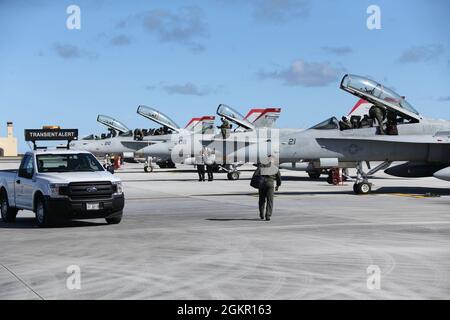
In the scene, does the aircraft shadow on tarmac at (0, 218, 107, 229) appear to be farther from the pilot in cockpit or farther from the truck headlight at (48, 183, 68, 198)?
the pilot in cockpit

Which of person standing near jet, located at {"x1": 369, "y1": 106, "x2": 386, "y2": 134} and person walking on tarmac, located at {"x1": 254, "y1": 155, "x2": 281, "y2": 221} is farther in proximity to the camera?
person standing near jet, located at {"x1": 369, "y1": 106, "x2": 386, "y2": 134}

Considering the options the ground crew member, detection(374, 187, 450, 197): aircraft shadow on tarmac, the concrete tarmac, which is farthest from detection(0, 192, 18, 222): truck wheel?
detection(374, 187, 450, 197): aircraft shadow on tarmac

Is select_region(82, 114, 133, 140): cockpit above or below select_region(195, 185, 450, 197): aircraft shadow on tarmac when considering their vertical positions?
above

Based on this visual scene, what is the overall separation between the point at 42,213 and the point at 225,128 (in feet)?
75.7

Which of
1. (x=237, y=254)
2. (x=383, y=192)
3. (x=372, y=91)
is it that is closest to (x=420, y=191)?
(x=383, y=192)

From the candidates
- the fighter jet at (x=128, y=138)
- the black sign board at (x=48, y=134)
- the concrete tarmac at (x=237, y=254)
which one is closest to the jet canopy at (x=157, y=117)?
the fighter jet at (x=128, y=138)

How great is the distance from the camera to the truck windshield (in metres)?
15.6

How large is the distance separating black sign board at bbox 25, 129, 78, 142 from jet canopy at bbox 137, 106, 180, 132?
11.2 m

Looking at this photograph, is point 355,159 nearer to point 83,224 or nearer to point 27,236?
point 83,224

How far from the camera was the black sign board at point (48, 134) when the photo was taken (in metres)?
28.3

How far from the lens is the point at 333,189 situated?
88.0 ft

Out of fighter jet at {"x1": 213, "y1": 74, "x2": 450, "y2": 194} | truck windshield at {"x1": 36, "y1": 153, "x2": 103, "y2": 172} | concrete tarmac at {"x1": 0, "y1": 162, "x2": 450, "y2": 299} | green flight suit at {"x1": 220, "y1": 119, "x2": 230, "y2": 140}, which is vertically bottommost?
concrete tarmac at {"x1": 0, "y1": 162, "x2": 450, "y2": 299}

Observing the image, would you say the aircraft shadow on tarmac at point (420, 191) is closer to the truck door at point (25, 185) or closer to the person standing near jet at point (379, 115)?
the person standing near jet at point (379, 115)
